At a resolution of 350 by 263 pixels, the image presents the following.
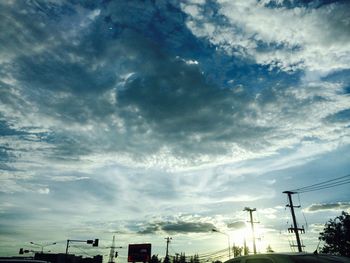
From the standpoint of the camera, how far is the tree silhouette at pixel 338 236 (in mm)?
47188

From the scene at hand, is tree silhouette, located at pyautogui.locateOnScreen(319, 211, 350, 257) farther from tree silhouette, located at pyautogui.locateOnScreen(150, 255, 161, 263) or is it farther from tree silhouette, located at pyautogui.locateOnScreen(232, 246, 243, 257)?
tree silhouette, located at pyautogui.locateOnScreen(150, 255, 161, 263)

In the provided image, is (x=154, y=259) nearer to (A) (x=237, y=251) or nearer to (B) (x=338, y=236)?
(A) (x=237, y=251)

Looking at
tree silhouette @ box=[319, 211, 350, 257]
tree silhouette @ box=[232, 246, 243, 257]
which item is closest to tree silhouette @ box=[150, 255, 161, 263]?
tree silhouette @ box=[232, 246, 243, 257]

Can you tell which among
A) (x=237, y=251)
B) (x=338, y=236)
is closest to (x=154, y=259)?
(x=237, y=251)

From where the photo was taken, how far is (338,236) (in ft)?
158

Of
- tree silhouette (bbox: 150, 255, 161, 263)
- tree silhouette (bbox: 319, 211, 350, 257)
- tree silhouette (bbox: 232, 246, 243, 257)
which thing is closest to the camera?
tree silhouette (bbox: 319, 211, 350, 257)

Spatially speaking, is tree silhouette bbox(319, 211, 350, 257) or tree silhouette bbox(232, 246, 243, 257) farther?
tree silhouette bbox(232, 246, 243, 257)

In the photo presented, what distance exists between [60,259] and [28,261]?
333 ft

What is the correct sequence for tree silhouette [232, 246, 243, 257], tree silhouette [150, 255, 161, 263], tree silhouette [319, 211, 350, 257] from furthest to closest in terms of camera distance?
tree silhouette [150, 255, 161, 263]
tree silhouette [232, 246, 243, 257]
tree silhouette [319, 211, 350, 257]

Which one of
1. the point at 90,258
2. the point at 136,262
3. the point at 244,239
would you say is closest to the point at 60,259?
the point at 90,258

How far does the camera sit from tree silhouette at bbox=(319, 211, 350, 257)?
47.2m

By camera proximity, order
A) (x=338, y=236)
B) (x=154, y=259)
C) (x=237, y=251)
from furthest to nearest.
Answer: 1. (x=154, y=259)
2. (x=237, y=251)
3. (x=338, y=236)

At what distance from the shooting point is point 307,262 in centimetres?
464

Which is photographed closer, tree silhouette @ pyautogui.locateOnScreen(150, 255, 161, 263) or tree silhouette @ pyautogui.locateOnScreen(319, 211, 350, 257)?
tree silhouette @ pyautogui.locateOnScreen(319, 211, 350, 257)
